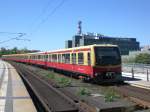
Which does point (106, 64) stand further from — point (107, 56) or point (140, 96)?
point (140, 96)

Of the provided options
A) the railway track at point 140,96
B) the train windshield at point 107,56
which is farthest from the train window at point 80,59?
the railway track at point 140,96

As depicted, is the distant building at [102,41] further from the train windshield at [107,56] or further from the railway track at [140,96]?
the railway track at [140,96]

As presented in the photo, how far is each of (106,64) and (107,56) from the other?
574mm

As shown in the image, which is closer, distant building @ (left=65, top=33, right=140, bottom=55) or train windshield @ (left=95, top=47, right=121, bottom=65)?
train windshield @ (left=95, top=47, right=121, bottom=65)

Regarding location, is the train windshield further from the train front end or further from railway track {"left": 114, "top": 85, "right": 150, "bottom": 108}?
railway track {"left": 114, "top": 85, "right": 150, "bottom": 108}

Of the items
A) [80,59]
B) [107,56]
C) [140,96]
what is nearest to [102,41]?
[80,59]

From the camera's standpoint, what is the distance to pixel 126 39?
7283 inches

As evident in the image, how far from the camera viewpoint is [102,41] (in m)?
151

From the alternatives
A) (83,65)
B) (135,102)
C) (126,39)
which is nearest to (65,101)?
(135,102)

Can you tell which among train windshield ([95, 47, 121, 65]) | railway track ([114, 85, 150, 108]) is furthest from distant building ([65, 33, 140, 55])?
railway track ([114, 85, 150, 108])

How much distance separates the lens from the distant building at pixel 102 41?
150m

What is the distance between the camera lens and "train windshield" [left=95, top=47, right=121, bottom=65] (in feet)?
81.1

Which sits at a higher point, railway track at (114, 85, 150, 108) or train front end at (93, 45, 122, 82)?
train front end at (93, 45, 122, 82)

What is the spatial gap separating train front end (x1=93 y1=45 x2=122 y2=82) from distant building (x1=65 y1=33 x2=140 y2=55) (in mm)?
106076
